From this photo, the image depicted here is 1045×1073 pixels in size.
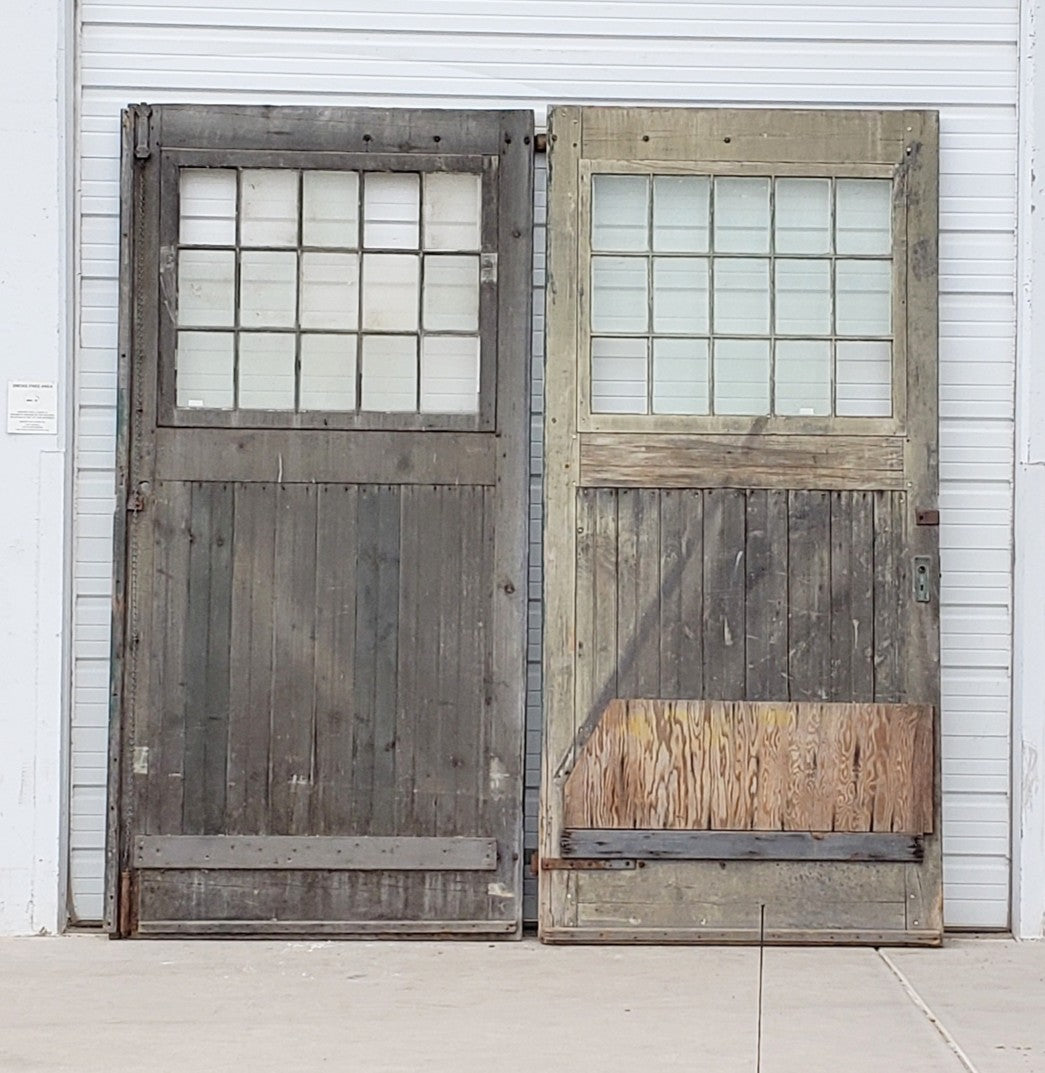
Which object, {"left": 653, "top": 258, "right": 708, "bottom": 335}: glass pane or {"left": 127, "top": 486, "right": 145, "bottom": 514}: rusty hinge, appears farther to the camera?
{"left": 653, "top": 258, "right": 708, "bottom": 335}: glass pane

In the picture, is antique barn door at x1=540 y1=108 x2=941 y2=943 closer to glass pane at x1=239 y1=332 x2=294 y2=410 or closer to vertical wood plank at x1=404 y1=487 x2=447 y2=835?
vertical wood plank at x1=404 y1=487 x2=447 y2=835

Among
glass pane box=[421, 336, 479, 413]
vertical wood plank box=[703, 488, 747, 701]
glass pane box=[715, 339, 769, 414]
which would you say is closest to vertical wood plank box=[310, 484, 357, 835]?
glass pane box=[421, 336, 479, 413]

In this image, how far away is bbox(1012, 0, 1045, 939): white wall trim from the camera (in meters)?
5.43

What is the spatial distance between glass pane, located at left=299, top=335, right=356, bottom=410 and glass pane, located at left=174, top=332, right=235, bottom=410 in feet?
0.78

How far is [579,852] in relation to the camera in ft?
17.4

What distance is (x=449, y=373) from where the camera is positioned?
5406 mm

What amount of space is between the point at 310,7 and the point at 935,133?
2062 mm

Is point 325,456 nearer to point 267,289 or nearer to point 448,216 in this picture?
point 267,289

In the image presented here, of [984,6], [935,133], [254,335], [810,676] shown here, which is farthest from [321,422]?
[984,6]

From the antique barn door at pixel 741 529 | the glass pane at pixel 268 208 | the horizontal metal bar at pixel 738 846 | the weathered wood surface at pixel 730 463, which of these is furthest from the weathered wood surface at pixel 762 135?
the horizontal metal bar at pixel 738 846

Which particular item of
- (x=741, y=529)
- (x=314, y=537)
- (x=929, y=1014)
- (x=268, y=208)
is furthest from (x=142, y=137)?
(x=929, y=1014)

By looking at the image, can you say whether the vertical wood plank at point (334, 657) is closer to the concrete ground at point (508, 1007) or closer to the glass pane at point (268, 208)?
the concrete ground at point (508, 1007)

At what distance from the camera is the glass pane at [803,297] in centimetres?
542

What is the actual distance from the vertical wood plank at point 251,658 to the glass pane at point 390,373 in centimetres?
45
